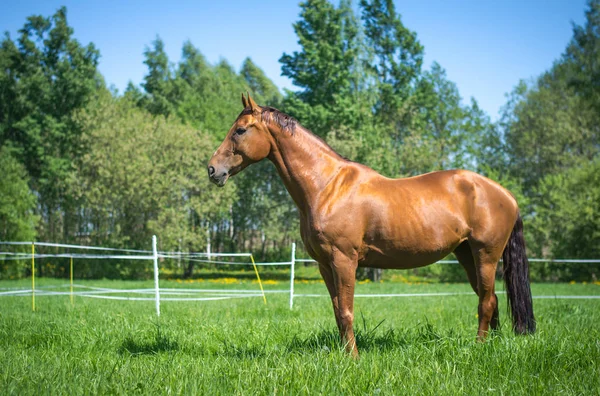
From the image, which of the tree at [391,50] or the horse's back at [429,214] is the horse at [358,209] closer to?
the horse's back at [429,214]

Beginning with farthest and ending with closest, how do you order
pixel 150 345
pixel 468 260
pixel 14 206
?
pixel 14 206
pixel 468 260
pixel 150 345

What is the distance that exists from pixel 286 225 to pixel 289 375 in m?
25.0

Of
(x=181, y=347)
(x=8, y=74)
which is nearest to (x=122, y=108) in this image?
(x=8, y=74)

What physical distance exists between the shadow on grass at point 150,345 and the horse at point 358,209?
194 centimetres

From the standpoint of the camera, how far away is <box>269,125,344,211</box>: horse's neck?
15.4 ft

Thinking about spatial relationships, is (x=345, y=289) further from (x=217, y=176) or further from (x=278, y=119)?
(x=278, y=119)

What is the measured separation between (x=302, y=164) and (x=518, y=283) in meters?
2.80

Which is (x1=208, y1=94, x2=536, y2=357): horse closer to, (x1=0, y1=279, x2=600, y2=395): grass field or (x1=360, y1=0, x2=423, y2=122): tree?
(x1=0, y1=279, x2=600, y2=395): grass field

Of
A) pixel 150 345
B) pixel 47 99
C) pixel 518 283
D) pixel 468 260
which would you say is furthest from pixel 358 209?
pixel 47 99

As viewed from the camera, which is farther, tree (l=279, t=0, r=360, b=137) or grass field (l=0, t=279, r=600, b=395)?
tree (l=279, t=0, r=360, b=137)

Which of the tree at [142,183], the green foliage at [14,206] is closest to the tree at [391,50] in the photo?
the tree at [142,183]

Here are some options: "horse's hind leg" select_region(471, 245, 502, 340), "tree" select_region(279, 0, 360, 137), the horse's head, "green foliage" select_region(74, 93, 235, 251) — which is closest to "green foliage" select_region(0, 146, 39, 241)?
"green foliage" select_region(74, 93, 235, 251)

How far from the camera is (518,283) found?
542 cm

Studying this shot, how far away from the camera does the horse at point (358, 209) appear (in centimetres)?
448
